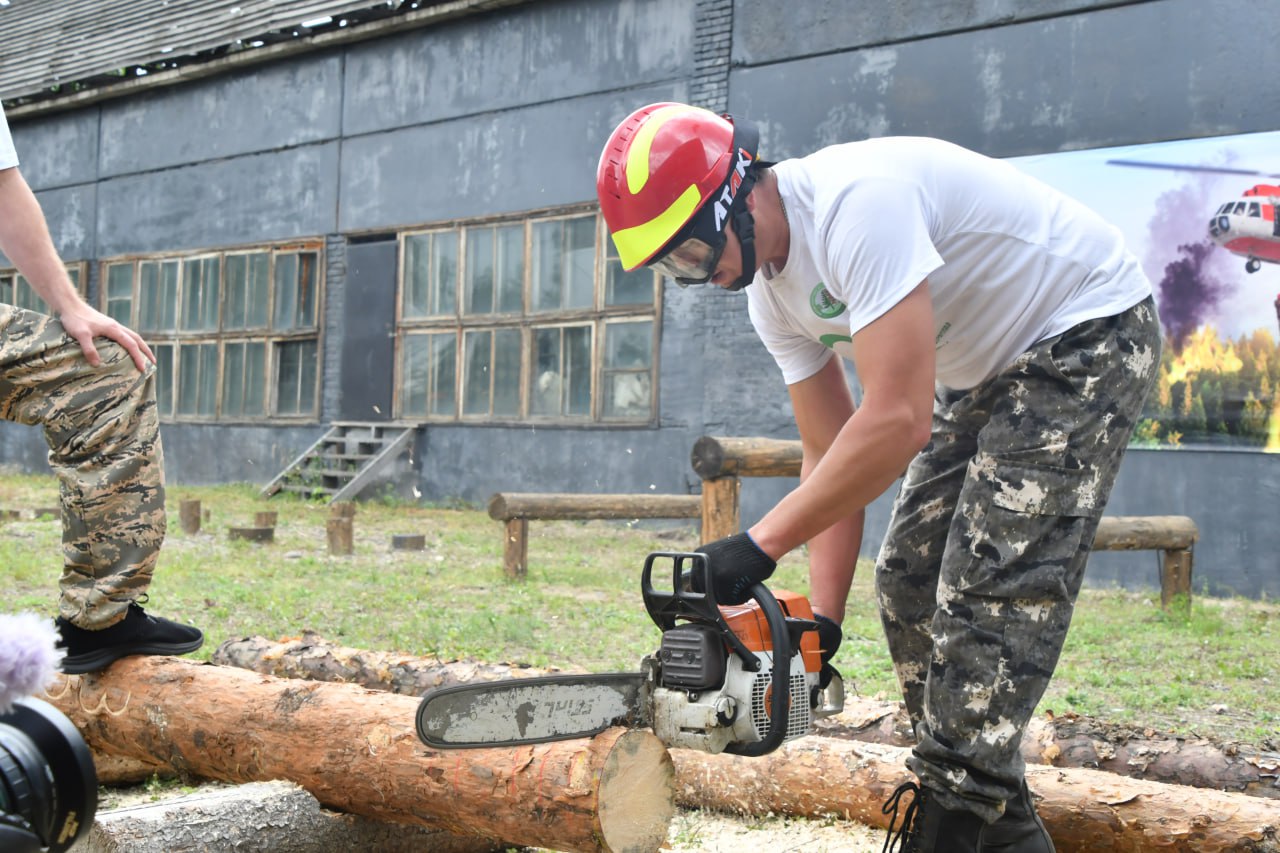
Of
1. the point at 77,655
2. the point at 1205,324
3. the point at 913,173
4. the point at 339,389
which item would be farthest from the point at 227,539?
the point at 913,173

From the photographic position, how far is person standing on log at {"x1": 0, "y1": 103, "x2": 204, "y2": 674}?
3.15 meters

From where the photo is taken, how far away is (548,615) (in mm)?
7273

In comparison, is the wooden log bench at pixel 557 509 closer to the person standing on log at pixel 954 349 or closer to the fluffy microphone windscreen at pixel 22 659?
the person standing on log at pixel 954 349

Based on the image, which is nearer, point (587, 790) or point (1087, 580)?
point (587, 790)

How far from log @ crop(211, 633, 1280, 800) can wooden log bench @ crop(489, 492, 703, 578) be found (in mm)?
3957

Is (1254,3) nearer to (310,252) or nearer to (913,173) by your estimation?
(913,173)

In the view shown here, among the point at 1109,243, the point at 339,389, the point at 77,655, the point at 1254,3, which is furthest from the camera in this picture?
the point at 339,389

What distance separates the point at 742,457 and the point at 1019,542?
4.60m

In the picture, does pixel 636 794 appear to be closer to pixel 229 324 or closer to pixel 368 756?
Answer: pixel 368 756

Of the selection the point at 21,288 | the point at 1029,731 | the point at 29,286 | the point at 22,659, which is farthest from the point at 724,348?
the point at 21,288

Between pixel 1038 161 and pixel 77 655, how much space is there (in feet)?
29.9

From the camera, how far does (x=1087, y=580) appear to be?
413 inches

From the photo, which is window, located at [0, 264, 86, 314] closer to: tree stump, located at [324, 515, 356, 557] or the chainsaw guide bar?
tree stump, located at [324, 515, 356, 557]

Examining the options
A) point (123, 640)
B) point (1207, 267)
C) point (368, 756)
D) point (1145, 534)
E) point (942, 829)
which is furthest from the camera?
point (1207, 267)
